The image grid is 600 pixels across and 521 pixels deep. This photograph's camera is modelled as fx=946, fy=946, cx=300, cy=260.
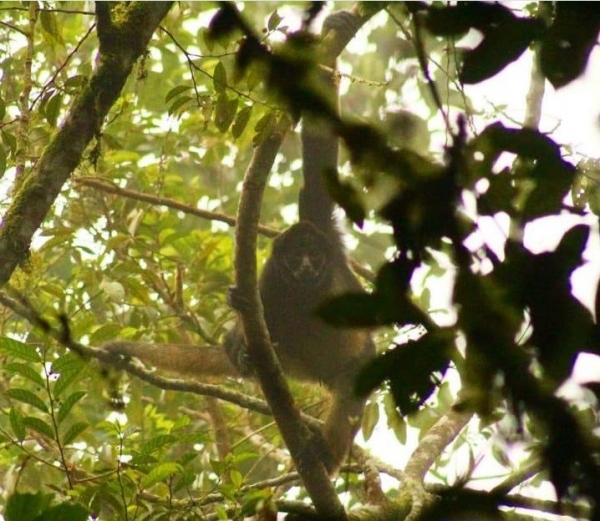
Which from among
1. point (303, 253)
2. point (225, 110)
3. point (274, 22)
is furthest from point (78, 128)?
point (303, 253)

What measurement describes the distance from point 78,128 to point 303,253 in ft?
10.7

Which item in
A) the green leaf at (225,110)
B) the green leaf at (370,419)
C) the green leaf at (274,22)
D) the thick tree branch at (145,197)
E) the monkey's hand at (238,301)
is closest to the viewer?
the green leaf at (274,22)

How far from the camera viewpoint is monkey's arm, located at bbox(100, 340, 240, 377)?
6.65 metres

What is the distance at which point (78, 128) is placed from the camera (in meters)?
4.22

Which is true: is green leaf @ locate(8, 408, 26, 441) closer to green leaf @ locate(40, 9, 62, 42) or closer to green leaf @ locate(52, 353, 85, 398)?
green leaf @ locate(52, 353, 85, 398)

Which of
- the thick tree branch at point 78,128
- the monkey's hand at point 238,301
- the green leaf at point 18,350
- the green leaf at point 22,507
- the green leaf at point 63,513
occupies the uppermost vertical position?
the thick tree branch at point 78,128

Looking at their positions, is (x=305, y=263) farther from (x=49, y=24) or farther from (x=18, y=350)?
(x=18, y=350)

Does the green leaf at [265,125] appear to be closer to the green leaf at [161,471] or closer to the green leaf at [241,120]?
the green leaf at [241,120]

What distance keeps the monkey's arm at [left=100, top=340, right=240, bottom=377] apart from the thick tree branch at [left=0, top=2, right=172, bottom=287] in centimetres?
249

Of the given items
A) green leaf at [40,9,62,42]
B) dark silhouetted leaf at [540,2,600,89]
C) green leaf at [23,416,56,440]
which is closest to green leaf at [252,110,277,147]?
green leaf at [40,9,62,42]

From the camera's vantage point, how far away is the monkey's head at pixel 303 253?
7266 mm

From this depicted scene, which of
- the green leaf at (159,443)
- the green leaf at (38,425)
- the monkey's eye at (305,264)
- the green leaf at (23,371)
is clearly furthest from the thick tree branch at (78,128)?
the monkey's eye at (305,264)

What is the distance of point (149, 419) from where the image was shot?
24.6 feet

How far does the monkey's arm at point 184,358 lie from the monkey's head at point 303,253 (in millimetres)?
829
